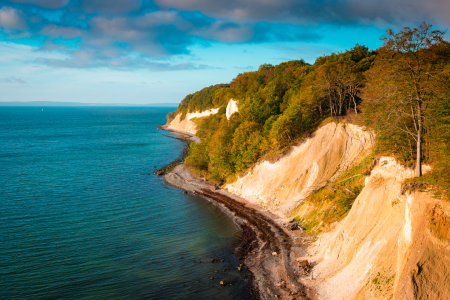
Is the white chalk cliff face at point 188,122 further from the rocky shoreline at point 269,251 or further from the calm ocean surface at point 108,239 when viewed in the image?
the rocky shoreline at point 269,251

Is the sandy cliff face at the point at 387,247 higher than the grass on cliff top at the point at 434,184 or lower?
lower

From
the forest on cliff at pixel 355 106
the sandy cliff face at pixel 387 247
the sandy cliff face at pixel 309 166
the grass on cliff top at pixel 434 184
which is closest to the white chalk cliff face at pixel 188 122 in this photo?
the forest on cliff at pixel 355 106

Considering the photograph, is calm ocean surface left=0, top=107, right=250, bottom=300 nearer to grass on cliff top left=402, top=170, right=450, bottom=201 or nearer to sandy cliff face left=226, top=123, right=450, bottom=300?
sandy cliff face left=226, top=123, right=450, bottom=300

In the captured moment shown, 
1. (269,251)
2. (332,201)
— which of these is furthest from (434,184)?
(269,251)

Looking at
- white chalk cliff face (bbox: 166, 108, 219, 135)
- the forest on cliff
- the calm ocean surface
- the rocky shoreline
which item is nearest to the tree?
the forest on cliff

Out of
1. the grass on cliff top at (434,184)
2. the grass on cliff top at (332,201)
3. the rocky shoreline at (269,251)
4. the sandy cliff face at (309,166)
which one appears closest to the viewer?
the grass on cliff top at (434,184)

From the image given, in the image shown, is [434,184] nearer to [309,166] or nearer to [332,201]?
[332,201]
